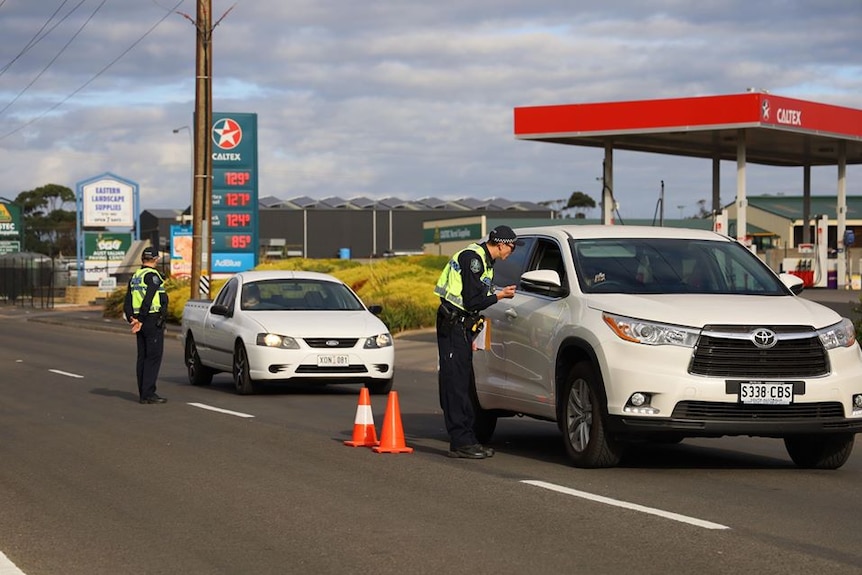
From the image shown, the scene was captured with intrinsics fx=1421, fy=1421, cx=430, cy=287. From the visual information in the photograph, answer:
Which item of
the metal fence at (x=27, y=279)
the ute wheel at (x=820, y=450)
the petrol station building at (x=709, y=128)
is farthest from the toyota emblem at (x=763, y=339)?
the metal fence at (x=27, y=279)

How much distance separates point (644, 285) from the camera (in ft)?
36.9

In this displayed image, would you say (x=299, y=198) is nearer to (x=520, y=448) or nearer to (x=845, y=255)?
(x=845, y=255)

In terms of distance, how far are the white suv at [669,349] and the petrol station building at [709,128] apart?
28227mm

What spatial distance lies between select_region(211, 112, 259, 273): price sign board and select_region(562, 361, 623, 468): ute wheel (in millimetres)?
39252

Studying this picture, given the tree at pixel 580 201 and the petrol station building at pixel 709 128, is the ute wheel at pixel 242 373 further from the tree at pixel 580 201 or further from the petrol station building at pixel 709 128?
the tree at pixel 580 201

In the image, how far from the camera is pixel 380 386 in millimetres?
18844

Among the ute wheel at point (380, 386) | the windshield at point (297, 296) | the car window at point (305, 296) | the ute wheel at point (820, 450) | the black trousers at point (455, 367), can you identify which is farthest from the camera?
the car window at point (305, 296)

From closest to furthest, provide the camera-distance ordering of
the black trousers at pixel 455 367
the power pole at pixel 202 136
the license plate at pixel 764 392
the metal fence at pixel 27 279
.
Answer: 1. the license plate at pixel 764 392
2. the black trousers at pixel 455 367
3. the power pole at pixel 202 136
4. the metal fence at pixel 27 279

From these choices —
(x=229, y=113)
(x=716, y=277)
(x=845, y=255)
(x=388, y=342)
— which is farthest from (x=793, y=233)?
(x=716, y=277)

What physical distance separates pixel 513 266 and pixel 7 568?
250 inches

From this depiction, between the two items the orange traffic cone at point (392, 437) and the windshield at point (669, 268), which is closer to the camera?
the windshield at point (669, 268)

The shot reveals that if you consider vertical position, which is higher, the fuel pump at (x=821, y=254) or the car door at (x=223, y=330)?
the fuel pump at (x=821, y=254)

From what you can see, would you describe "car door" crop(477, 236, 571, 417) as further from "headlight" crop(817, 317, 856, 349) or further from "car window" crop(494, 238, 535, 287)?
"headlight" crop(817, 317, 856, 349)

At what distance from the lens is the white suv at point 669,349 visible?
1009 cm
